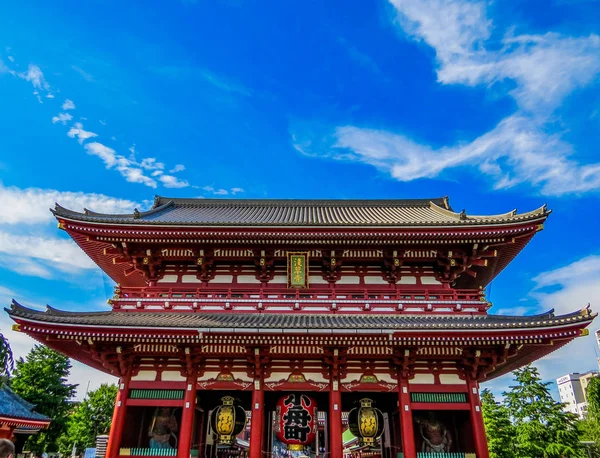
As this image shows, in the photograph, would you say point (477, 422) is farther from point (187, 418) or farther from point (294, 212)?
point (294, 212)

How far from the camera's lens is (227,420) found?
43.6 feet

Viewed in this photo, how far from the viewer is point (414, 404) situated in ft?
42.1

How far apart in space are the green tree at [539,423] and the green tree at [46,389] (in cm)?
3699

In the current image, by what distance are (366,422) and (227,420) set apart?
4.79 m

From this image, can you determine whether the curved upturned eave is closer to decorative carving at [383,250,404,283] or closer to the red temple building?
the red temple building

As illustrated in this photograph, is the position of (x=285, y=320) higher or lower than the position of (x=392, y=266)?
lower

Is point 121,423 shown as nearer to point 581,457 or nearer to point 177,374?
point 177,374

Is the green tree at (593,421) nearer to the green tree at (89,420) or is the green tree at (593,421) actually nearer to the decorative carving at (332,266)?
the decorative carving at (332,266)

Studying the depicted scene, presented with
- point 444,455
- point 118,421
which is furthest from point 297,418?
point 118,421

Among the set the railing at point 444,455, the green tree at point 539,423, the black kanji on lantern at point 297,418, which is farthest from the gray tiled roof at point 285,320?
the green tree at point 539,423

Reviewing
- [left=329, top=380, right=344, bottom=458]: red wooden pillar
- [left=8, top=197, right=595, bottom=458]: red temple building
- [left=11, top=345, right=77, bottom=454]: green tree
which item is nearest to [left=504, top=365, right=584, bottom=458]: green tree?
[left=8, top=197, right=595, bottom=458]: red temple building

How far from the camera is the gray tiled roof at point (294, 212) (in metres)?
14.9

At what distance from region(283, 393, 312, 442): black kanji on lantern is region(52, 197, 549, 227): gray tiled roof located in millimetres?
6253

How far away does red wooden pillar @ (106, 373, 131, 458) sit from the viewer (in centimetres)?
1219
